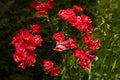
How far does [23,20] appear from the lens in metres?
3.58

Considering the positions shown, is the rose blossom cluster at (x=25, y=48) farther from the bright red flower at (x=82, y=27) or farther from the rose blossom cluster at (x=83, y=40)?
the bright red flower at (x=82, y=27)

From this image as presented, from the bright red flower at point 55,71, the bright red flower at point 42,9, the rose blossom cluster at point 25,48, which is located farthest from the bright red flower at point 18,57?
the bright red flower at point 42,9

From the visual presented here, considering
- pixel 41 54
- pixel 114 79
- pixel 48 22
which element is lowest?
pixel 114 79

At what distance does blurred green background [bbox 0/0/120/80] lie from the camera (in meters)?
3.41

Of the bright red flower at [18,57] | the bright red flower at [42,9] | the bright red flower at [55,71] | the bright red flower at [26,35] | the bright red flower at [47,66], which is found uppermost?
the bright red flower at [42,9]

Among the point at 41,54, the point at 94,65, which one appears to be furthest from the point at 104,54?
the point at 41,54

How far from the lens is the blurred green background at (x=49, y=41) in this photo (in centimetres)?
Answer: 341

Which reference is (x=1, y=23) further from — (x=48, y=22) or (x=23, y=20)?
(x=48, y=22)

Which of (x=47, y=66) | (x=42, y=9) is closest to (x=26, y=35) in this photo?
(x=47, y=66)

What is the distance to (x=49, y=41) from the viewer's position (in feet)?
11.5

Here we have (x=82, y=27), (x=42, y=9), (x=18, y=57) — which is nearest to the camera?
(x=18, y=57)

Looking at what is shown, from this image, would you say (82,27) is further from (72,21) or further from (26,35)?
(26,35)

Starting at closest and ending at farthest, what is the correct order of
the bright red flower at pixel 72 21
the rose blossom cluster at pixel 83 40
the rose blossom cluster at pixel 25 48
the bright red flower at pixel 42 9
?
1. the rose blossom cluster at pixel 25 48
2. the rose blossom cluster at pixel 83 40
3. the bright red flower at pixel 72 21
4. the bright red flower at pixel 42 9

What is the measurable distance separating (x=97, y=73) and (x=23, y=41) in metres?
0.82
